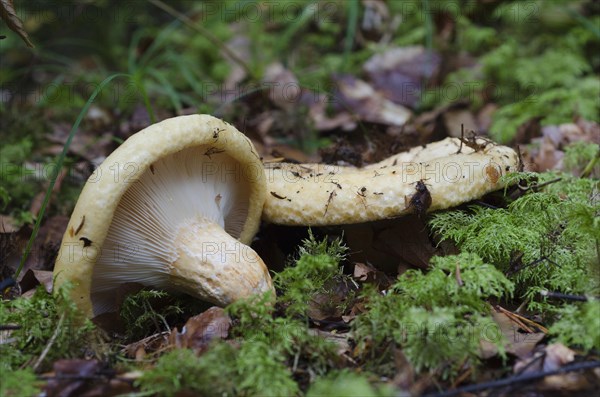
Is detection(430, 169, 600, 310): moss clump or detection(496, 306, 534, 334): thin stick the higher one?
detection(430, 169, 600, 310): moss clump

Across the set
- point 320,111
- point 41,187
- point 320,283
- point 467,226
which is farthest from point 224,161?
point 320,111

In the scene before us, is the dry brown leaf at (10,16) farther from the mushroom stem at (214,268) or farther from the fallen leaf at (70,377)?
the fallen leaf at (70,377)

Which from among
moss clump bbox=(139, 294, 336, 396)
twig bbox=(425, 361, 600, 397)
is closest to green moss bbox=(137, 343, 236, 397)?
moss clump bbox=(139, 294, 336, 396)

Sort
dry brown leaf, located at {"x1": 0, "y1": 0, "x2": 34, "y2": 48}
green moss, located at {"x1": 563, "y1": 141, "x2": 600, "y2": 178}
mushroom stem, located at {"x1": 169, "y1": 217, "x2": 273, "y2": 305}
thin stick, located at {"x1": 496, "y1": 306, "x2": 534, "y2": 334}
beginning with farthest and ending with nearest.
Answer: green moss, located at {"x1": 563, "y1": 141, "x2": 600, "y2": 178} < dry brown leaf, located at {"x1": 0, "y1": 0, "x2": 34, "y2": 48} < mushroom stem, located at {"x1": 169, "y1": 217, "x2": 273, "y2": 305} < thin stick, located at {"x1": 496, "y1": 306, "x2": 534, "y2": 334}

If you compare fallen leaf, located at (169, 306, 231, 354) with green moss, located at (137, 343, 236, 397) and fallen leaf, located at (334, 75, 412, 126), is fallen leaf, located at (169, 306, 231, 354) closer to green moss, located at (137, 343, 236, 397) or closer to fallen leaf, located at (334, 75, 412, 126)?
green moss, located at (137, 343, 236, 397)

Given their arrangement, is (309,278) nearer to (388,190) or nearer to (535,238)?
(388,190)

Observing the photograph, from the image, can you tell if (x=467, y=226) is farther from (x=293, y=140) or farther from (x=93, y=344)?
(x=293, y=140)
